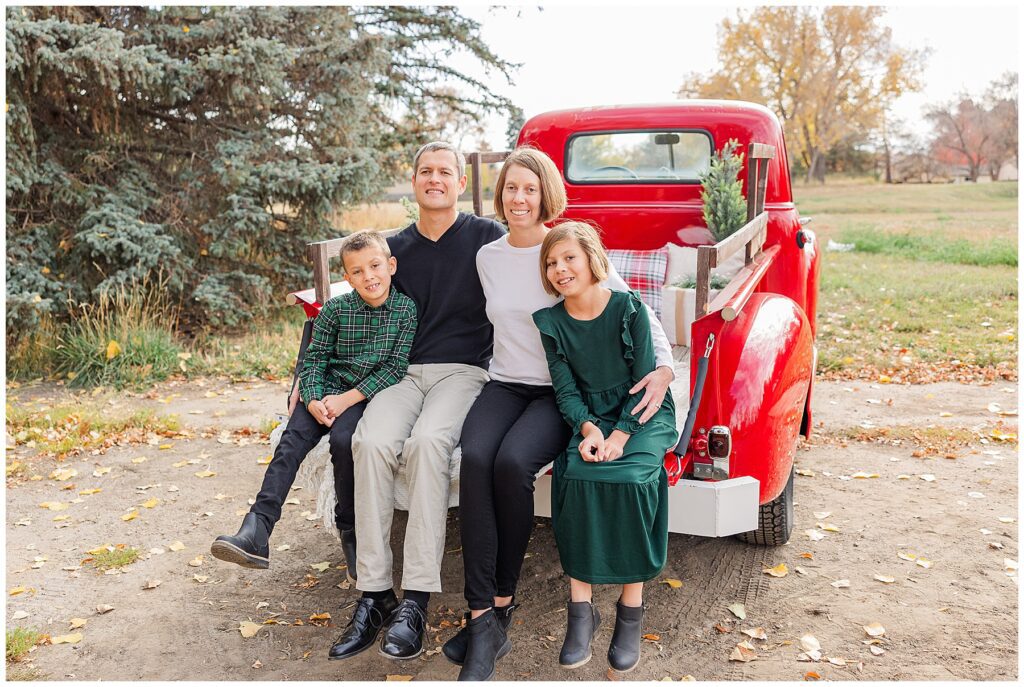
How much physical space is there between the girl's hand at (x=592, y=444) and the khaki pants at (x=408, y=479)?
52cm

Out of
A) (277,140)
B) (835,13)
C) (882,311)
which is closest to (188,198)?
(277,140)

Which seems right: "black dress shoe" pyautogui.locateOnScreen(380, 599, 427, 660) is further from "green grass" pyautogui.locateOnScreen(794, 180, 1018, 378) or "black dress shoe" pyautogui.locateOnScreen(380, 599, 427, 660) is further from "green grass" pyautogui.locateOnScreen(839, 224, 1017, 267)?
"green grass" pyautogui.locateOnScreen(839, 224, 1017, 267)

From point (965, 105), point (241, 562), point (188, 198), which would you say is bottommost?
point (241, 562)

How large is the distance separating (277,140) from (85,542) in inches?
222

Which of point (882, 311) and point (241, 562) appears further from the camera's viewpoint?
point (882, 311)

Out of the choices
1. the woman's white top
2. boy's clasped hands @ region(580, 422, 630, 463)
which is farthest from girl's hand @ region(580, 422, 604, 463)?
the woman's white top

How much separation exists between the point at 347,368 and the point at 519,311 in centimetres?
79

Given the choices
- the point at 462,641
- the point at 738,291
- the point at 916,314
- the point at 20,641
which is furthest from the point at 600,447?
the point at 916,314

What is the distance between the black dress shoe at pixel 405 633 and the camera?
300cm

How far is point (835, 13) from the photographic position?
79.7 ft

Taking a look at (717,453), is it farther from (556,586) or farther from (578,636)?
(556,586)

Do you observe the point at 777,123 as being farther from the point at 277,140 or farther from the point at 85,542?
the point at 277,140

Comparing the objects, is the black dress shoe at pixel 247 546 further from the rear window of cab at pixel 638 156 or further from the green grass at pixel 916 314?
the green grass at pixel 916 314

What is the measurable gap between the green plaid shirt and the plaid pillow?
70.2 inches
